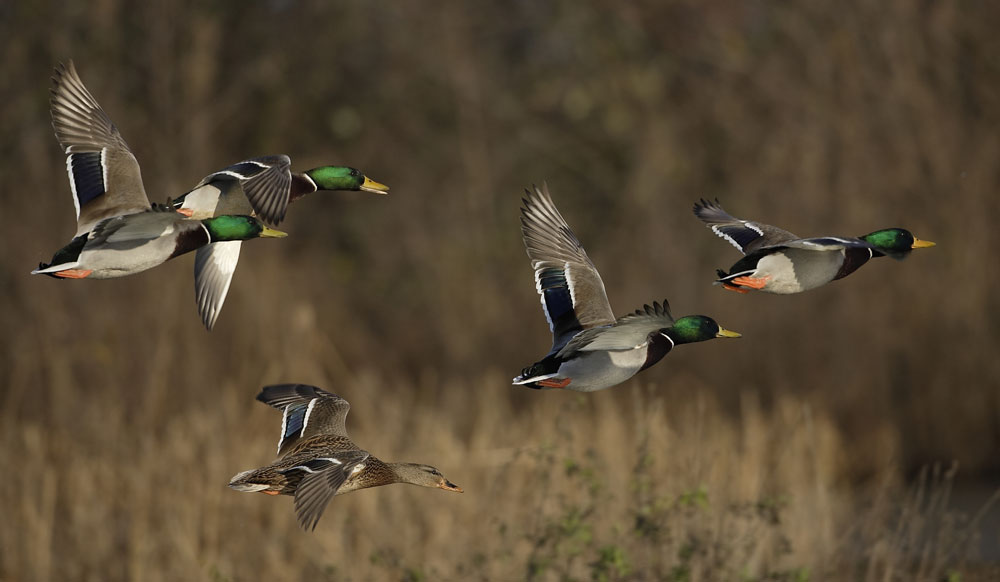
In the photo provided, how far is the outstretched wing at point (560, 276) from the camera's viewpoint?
3.31m

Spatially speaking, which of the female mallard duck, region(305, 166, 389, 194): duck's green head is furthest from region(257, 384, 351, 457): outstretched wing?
region(305, 166, 389, 194): duck's green head

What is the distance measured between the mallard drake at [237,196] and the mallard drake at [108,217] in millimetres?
83

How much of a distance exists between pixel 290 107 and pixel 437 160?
179 cm

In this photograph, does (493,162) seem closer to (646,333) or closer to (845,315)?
(845,315)

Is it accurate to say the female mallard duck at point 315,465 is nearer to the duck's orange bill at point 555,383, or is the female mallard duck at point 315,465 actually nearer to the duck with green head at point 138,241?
Result: the duck's orange bill at point 555,383

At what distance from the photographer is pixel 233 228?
2.89m

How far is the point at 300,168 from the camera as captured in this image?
12695 millimetres

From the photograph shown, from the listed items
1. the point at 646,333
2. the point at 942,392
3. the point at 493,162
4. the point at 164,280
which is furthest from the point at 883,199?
the point at 646,333

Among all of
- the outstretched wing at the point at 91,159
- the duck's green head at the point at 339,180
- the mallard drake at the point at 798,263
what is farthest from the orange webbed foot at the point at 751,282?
the outstretched wing at the point at 91,159

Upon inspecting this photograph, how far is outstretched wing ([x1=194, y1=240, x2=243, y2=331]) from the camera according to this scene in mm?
3039

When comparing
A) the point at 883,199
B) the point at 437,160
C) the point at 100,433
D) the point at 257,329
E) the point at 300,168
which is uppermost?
the point at 437,160

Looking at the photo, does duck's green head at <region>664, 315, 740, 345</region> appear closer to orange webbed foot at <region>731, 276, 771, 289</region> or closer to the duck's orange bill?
orange webbed foot at <region>731, 276, 771, 289</region>

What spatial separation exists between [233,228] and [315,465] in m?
0.54

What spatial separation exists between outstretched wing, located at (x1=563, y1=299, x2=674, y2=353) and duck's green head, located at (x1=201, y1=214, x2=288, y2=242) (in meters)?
0.70
